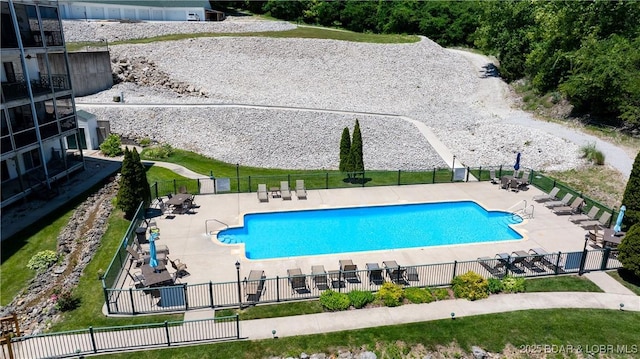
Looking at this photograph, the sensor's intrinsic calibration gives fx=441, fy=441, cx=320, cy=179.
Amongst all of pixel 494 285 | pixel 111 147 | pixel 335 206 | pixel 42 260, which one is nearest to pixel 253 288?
pixel 494 285

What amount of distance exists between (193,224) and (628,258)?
70.4 ft

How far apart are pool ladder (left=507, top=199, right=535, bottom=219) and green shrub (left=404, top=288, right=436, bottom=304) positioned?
443 inches

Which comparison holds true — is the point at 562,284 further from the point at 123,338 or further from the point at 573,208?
the point at 123,338

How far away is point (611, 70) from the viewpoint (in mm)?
40281

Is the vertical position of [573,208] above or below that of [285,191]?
below

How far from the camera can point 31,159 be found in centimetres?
2831

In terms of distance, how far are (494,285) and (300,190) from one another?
46.2 feet

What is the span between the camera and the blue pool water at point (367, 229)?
2381 cm

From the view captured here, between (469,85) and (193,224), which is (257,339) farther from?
(469,85)

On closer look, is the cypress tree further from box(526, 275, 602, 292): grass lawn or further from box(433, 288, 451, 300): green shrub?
box(526, 275, 602, 292): grass lawn

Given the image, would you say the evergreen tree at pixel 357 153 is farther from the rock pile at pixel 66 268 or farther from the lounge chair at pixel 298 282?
the rock pile at pixel 66 268

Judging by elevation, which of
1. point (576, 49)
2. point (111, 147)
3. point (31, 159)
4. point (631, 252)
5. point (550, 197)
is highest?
point (576, 49)

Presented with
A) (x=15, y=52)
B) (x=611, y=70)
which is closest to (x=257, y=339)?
(x=15, y=52)

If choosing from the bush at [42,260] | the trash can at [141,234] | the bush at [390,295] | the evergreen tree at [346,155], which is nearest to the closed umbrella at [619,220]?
the bush at [390,295]
